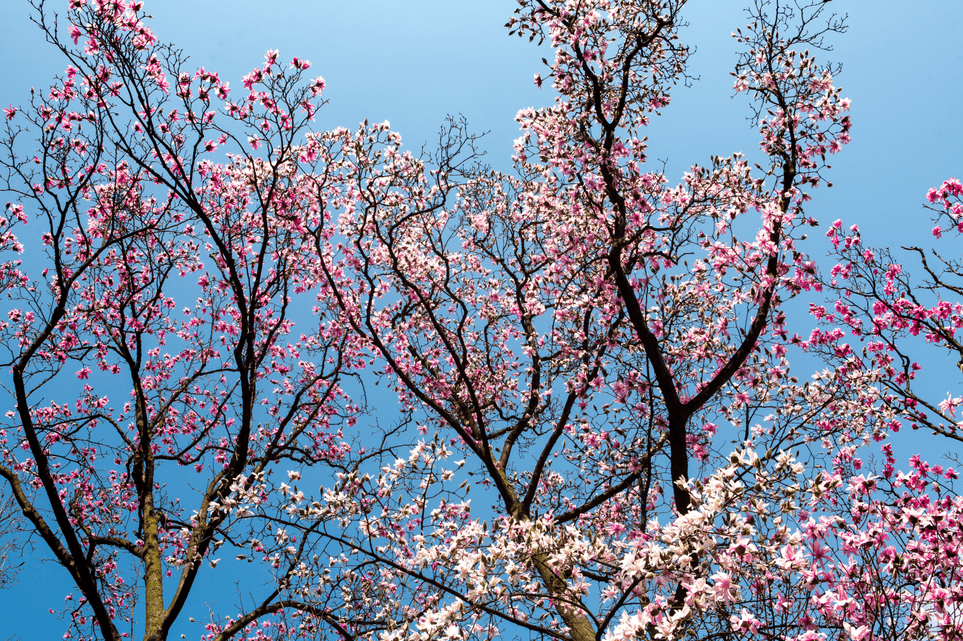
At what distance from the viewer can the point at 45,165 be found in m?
7.14

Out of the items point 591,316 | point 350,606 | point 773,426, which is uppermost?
point 591,316

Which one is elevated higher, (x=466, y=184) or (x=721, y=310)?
(x=466, y=184)

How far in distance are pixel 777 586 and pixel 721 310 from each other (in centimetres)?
456

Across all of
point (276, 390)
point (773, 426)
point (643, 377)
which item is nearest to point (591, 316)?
point (643, 377)

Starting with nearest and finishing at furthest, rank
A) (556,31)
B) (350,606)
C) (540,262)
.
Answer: (350,606), (556,31), (540,262)

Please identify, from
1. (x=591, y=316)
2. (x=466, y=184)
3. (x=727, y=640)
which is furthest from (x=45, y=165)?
(x=727, y=640)

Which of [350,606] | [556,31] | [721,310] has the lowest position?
[350,606]

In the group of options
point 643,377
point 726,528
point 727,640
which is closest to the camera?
point 726,528

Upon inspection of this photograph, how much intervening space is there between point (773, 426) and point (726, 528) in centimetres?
440

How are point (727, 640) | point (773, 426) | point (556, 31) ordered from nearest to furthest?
point (727, 640) → point (556, 31) → point (773, 426)

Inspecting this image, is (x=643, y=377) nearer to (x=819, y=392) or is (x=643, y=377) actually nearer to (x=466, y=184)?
(x=819, y=392)

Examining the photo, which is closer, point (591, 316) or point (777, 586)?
point (777, 586)

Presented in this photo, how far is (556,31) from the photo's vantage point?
6.56 m

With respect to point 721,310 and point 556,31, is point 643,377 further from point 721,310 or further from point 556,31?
point 556,31
